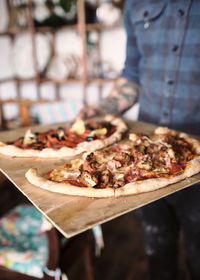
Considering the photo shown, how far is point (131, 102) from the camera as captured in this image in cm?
235

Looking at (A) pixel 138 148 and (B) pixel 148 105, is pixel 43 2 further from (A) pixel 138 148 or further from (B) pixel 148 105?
(A) pixel 138 148

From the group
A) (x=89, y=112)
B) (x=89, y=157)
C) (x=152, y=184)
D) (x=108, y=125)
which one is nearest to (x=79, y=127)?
(x=108, y=125)

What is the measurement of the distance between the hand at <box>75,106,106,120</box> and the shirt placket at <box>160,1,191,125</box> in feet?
1.71

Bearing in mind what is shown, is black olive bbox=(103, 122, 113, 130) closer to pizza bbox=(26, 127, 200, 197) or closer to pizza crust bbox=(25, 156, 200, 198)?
pizza bbox=(26, 127, 200, 197)

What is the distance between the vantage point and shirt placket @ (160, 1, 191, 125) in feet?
6.09

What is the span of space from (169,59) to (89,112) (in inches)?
28.6

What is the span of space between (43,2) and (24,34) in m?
0.69

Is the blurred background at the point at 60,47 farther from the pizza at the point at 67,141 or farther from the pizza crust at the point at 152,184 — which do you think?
the pizza crust at the point at 152,184

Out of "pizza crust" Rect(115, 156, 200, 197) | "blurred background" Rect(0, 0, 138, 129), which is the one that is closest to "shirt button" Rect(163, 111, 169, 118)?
"pizza crust" Rect(115, 156, 200, 197)

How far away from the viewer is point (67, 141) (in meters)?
1.81

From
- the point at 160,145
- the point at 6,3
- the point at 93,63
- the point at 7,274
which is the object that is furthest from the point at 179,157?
the point at 6,3

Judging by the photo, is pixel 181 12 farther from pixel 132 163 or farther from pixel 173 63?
pixel 132 163

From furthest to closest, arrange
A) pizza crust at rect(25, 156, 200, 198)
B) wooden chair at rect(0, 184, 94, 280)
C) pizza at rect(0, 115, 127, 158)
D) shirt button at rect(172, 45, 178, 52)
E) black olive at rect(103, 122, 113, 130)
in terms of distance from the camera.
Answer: black olive at rect(103, 122, 113, 130), shirt button at rect(172, 45, 178, 52), pizza at rect(0, 115, 127, 158), wooden chair at rect(0, 184, 94, 280), pizza crust at rect(25, 156, 200, 198)

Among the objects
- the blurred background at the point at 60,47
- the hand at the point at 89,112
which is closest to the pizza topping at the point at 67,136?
the hand at the point at 89,112
